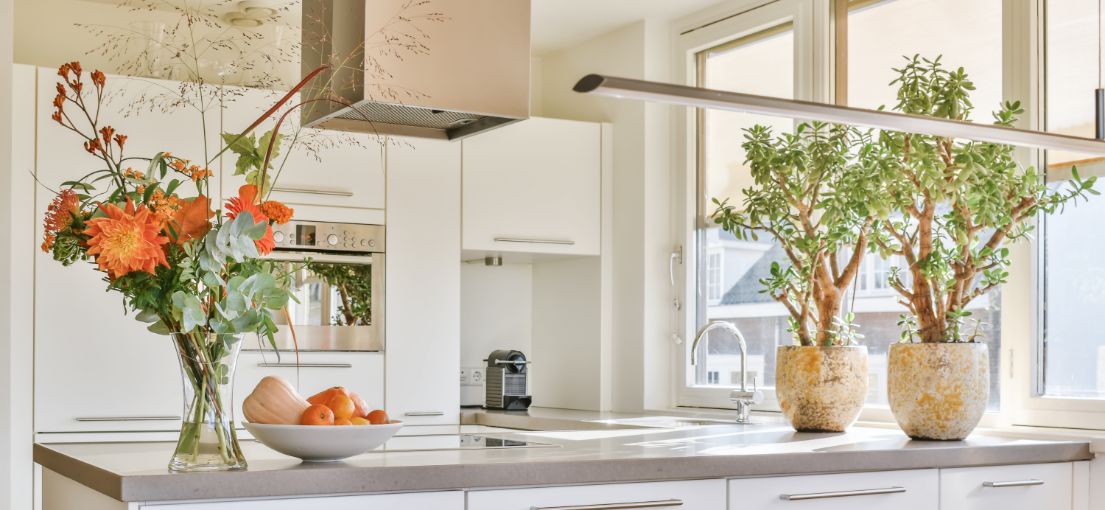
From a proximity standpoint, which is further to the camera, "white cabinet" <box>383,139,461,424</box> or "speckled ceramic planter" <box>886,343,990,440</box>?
"white cabinet" <box>383,139,461,424</box>

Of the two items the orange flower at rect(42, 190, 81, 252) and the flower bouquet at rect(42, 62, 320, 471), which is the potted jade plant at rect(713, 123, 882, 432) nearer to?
the flower bouquet at rect(42, 62, 320, 471)

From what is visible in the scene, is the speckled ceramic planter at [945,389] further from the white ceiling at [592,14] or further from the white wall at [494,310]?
the white wall at [494,310]

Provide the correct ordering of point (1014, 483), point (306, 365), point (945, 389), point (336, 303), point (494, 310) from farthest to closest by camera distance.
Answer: point (494, 310) → point (336, 303) → point (306, 365) → point (945, 389) → point (1014, 483)

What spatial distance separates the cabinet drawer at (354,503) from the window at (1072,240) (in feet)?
6.30

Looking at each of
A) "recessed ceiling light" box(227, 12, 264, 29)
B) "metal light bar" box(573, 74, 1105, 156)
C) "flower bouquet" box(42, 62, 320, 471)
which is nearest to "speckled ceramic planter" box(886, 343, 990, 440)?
"metal light bar" box(573, 74, 1105, 156)

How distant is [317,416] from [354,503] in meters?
0.15

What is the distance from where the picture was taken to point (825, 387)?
307cm

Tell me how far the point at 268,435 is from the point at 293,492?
0.11 metres

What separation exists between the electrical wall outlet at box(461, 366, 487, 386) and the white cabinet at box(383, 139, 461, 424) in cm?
46

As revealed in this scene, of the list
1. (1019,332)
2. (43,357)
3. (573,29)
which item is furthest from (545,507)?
(573,29)

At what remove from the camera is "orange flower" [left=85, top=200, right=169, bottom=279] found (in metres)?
1.58

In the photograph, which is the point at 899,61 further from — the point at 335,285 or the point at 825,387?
the point at 335,285

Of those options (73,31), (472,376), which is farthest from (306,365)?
(73,31)

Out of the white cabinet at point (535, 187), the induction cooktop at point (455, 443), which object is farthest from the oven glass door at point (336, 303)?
the induction cooktop at point (455, 443)
